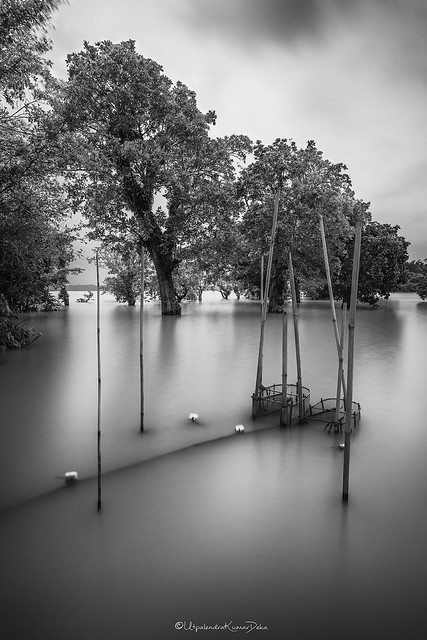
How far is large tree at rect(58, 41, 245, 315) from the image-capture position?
15961 millimetres

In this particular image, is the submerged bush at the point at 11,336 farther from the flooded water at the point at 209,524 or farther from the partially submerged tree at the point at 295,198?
the partially submerged tree at the point at 295,198

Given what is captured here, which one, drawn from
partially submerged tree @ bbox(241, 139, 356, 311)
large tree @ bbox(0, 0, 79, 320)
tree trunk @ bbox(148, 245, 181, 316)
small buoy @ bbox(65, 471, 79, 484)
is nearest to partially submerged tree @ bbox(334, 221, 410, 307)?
partially submerged tree @ bbox(241, 139, 356, 311)

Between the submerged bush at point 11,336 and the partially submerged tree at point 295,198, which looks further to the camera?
the partially submerged tree at point 295,198

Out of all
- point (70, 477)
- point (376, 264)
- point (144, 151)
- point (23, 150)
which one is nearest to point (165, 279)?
point (144, 151)

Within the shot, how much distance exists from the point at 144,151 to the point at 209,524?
15.8 m

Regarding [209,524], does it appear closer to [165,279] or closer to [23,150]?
[23,150]

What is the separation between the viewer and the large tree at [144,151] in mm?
15961

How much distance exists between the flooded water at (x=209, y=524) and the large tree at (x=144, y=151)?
12035 mm

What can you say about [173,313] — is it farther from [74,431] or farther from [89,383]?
[74,431]

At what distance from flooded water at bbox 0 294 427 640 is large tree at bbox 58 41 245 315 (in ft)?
39.5

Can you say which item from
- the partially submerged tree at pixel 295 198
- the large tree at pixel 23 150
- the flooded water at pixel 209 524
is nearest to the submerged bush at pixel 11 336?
the large tree at pixel 23 150

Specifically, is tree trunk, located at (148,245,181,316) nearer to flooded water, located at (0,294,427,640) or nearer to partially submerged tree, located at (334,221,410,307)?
partially submerged tree, located at (334,221,410,307)

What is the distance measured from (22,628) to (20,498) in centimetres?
121

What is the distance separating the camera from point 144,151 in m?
16.1
